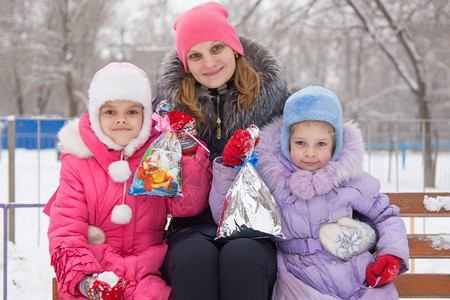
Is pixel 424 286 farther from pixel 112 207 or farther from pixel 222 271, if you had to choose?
pixel 112 207

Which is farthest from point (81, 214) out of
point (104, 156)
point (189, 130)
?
point (189, 130)

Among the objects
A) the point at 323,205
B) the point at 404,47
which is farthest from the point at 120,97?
the point at 404,47

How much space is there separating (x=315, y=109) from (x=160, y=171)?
0.92 meters

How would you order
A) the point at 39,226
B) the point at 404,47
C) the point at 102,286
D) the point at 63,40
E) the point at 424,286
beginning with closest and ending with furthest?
the point at 102,286 → the point at 424,286 → the point at 39,226 → the point at 404,47 → the point at 63,40

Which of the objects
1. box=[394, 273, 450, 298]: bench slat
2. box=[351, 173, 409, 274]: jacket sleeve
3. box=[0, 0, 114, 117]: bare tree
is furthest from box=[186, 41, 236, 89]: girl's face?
box=[0, 0, 114, 117]: bare tree

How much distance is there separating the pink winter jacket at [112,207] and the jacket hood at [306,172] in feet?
1.17

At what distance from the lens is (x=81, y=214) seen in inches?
95.9

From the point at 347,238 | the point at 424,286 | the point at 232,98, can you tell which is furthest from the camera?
the point at 232,98

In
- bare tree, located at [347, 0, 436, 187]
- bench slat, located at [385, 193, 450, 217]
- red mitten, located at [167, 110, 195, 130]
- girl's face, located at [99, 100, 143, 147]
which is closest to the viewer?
red mitten, located at [167, 110, 195, 130]

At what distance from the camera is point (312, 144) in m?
2.57

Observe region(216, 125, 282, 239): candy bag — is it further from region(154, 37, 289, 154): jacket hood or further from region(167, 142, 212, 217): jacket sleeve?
region(154, 37, 289, 154): jacket hood

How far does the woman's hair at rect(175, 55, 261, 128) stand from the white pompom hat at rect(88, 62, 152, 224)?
247mm

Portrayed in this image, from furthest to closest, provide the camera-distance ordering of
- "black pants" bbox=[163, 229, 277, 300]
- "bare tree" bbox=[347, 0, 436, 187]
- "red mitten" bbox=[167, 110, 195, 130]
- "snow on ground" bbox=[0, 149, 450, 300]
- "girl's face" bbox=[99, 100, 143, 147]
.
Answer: "bare tree" bbox=[347, 0, 436, 187]
"snow on ground" bbox=[0, 149, 450, 300]
"girl's face" bbox=[99, 100, 143, 147]
"red mitten" bbox=[167, 110, 195, 130]
"black pants" bbox=[163, 229, 277, 300]

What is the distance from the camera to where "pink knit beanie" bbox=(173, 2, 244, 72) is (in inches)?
110
